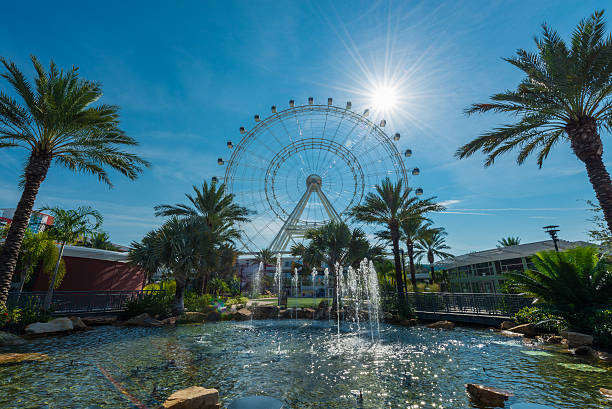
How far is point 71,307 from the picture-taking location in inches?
574

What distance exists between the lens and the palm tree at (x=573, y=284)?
9078mm

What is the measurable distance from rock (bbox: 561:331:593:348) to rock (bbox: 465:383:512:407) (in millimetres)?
5839

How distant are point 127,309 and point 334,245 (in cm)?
1351

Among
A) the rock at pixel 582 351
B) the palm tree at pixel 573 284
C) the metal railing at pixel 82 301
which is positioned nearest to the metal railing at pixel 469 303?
the palm tree at pixel 573 284

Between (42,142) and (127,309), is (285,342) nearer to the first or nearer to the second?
(127,309)

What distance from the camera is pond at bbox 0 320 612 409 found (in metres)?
4.66

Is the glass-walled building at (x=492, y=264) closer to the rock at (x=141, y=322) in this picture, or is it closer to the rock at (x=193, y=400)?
the rock at (x=193, y=400)

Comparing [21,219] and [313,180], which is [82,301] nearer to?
[21,219]

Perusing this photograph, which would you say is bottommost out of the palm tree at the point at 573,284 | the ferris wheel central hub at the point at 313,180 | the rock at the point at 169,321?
the rock at the point at 169,321

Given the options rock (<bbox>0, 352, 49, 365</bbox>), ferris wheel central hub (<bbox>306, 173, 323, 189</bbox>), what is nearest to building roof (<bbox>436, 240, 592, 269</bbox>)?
ferris wheel central hub (<bbox>306, 173, 323, 189</bbox>)

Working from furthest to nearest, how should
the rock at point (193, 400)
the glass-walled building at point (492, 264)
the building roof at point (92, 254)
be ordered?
the glass-walled building at point (492, 264), the building roof at point (92, 254), the rock at point (193, 400)

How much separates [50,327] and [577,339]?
1826 cm

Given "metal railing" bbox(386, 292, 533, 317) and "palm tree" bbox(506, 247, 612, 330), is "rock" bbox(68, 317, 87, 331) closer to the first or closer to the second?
"metal railing" bbox(386, 292, 533, 317)

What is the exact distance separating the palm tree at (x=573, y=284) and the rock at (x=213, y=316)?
15755 mm
